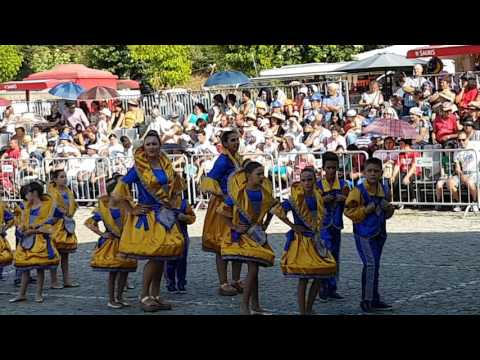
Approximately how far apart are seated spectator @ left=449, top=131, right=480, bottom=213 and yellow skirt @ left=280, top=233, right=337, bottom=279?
23.8ft

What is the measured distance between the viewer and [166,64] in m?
42.1

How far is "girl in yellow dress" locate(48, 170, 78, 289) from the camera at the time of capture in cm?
1197

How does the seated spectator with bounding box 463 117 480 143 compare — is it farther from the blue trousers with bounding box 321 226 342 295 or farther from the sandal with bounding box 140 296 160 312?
the sandal with bounding box 140 296 160 312

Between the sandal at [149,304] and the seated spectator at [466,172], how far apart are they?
7.50 metres

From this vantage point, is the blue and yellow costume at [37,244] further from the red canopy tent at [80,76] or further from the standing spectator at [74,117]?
the red canopy tent at [80,76]

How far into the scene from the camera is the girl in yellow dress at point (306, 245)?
9234mm

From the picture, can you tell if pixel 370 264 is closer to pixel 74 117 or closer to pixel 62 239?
pixel 62 239

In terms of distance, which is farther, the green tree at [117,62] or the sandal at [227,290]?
the green tree at [117,62]

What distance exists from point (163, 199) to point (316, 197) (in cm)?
154

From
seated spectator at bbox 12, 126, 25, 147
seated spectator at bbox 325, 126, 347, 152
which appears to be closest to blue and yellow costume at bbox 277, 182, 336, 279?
seated spectator at bbox 325, 126, 347, 152

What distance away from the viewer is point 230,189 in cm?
976

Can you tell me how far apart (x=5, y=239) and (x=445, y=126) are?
27.7ft

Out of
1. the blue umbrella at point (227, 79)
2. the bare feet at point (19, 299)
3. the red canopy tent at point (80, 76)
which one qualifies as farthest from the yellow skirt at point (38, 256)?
the red canopy tent at point (80, 76)

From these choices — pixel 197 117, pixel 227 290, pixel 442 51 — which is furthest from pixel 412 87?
pixel 227 290
